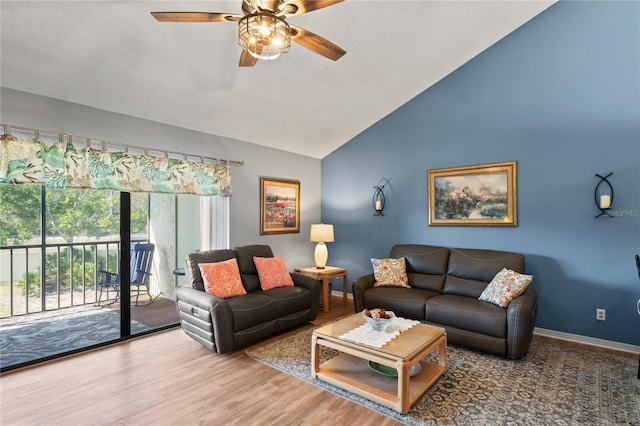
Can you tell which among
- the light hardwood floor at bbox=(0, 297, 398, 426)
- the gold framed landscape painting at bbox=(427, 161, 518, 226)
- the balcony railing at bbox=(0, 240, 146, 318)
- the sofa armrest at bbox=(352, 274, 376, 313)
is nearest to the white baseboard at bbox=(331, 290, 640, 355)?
the gold framed landscape painting at bbox=(427, 161, 518, 226)

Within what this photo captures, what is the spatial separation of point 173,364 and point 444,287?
312cm

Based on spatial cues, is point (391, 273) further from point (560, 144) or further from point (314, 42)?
point (314, 42)

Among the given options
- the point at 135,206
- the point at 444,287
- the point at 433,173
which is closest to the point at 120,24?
the point at 135,206

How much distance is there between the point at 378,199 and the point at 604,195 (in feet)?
8.92

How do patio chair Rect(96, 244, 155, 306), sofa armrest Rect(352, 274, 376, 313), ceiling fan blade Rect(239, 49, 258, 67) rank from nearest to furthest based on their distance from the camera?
ceiling fan blade Rect(239, 49, 258, 67), patio chair Rect(96, 244, 155, 306), sofa armrest Rect(352, 274, 376, 313)

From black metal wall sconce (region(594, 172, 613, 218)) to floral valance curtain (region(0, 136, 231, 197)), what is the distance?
4.28 meters

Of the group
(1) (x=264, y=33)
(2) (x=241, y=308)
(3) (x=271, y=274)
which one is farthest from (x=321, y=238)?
(1) (x=264, y=33)

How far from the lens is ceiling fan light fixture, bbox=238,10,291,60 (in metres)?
1.88

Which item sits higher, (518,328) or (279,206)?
(279,206)

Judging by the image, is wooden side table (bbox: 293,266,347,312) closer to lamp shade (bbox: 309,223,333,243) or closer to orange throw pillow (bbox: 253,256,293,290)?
lamp shade (bbox: 309,223,333,243)

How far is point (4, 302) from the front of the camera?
11.1 ft

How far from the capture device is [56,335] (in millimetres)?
3541

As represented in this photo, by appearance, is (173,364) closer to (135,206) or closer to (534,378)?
(135,206)

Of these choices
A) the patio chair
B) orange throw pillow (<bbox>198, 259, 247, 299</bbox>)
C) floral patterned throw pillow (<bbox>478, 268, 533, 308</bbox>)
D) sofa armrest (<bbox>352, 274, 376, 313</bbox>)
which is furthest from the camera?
sofa armrest (<bbox>352, 274, 376, 313</bbox>)
